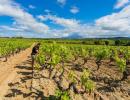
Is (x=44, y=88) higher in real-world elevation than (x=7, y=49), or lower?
lower

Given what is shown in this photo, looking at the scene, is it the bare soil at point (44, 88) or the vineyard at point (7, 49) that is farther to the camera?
the vineyard at point (7, 49)

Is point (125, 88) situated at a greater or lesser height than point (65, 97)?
lesser

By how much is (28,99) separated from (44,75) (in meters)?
6.66

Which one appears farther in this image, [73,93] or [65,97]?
[73,93]

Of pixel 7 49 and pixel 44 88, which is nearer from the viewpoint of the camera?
pixel 44 88

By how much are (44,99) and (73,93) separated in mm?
2105

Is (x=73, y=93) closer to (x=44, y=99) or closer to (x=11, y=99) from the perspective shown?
(x=44, y=99)

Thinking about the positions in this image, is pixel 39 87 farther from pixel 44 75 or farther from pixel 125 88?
pixel 125 88

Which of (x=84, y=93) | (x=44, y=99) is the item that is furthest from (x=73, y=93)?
(x=44, y=99)

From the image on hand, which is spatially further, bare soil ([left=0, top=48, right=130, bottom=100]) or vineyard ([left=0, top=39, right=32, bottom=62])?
vineyard ([left=0, top=39, right=32, bottom=62])

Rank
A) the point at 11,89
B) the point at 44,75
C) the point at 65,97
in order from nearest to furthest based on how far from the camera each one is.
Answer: the point at 65,97
the point at 11,89
the point at 44,75

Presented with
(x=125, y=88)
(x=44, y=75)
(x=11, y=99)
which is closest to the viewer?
(x=11, y=99)

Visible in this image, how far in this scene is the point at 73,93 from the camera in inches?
559

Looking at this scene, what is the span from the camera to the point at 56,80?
1764cm
